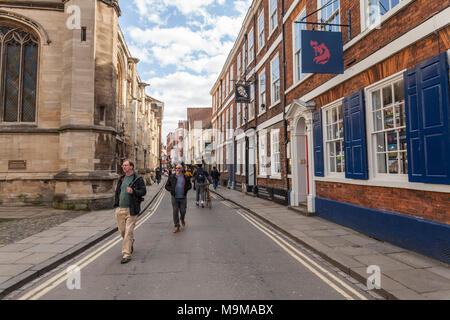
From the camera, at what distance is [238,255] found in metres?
4.90

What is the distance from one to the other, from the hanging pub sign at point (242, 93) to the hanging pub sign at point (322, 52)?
360 inches

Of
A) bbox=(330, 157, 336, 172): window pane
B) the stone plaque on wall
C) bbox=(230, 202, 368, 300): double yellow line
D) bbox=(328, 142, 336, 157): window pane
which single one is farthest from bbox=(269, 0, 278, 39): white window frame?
the stone plaque on wall

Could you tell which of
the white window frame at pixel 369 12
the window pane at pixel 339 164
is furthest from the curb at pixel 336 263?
the white window frame at pixel 369 12

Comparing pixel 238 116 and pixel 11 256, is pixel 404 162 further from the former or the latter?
pixel 238 116

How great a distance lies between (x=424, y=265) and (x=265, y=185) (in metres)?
9.67

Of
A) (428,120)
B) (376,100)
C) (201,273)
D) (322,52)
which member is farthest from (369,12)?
(201,273)

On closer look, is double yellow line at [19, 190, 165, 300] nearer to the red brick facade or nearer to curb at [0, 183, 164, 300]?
curb at [0, 183, 164, 300]

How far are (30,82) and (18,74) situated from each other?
0.60 m

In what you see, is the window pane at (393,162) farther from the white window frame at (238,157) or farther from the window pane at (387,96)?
the white window frame at (238,157)

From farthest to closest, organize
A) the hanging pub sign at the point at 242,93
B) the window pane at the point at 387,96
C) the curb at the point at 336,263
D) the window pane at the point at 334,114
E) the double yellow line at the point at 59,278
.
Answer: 1. the hanging pub sign at the point at 242,93
2. the window pane at the point at 334,114
3. the window pane at the point at 387,96
4. the double yellow line at the point at 59,278
5. the curb at the point at 336,263

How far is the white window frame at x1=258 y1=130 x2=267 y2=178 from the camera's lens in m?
14.1

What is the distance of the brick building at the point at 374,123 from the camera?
4.45 m

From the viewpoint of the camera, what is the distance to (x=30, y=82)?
1202 centimetres
